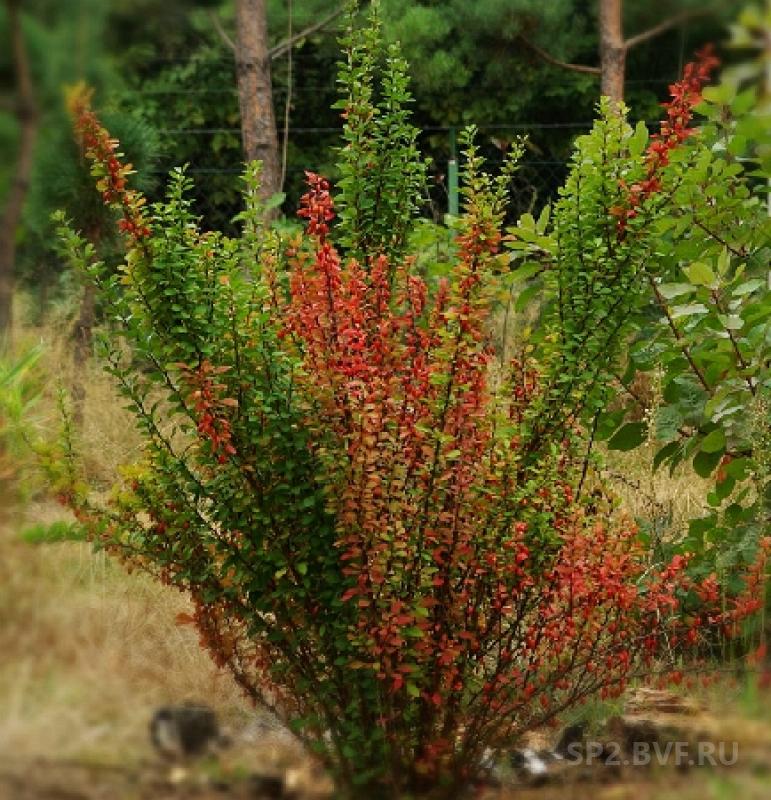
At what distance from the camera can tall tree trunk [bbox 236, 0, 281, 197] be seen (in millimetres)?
7707

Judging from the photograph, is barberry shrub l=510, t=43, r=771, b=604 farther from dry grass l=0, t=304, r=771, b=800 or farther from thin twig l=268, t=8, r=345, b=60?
thin twig l=268, t=8, r=345, b=60

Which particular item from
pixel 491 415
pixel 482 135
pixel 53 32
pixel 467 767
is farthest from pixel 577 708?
pixel 482 135

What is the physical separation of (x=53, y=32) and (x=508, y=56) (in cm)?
562

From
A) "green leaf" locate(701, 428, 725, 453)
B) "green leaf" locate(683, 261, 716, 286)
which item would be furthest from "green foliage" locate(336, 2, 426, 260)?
"green leaf" locate(701, 428, 725, 453)

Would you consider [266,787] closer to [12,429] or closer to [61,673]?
[61,673]

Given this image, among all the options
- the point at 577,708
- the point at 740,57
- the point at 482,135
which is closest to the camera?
the point at 740,57

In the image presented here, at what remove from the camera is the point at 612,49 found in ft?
18.6

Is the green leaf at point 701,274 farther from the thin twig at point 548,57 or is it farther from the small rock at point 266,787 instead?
the thin twig at point 548,57

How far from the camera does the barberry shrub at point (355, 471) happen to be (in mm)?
2688

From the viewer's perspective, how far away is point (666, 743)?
8.26 feet

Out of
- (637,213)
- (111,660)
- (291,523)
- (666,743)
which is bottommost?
(666,743)

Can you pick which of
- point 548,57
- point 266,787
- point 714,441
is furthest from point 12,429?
point 548,57

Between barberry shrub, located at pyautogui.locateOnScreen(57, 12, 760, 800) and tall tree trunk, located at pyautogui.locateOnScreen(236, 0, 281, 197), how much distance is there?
15.3 ft

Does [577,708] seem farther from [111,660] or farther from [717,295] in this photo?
[111,660]
